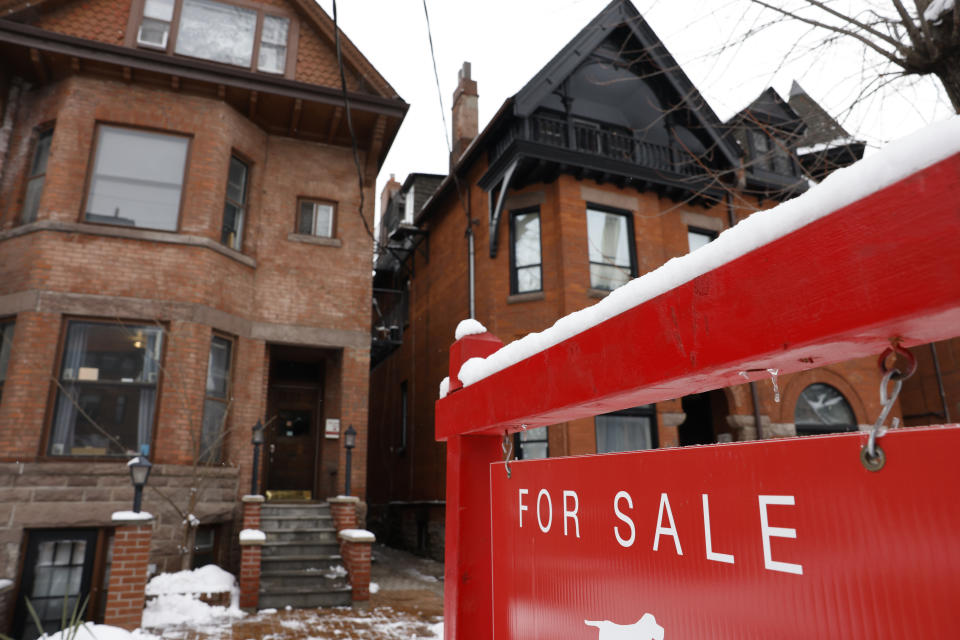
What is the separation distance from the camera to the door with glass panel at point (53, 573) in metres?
8.55

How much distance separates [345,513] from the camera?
405 inches

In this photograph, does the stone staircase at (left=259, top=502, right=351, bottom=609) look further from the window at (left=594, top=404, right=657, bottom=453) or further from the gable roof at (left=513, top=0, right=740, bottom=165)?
the gable roof at (left=513, top=0, right=740, bottom=165)

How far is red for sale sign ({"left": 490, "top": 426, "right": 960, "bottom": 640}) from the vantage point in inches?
31.9

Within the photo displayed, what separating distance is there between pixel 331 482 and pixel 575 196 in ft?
25.7

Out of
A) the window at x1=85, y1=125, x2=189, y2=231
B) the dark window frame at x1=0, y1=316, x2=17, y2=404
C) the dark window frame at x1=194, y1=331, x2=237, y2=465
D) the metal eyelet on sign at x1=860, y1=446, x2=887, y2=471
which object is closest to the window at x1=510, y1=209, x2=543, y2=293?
the dark window frame at x1=194, y1=331, x2=237, y2=465

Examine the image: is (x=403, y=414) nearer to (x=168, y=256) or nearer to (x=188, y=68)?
(x=168, y=256)

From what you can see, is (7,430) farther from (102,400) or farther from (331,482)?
(331,482)

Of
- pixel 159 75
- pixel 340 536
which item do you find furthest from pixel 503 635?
pixel 159 75

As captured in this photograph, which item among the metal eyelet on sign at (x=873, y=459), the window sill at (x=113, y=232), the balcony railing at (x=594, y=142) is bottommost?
the metal eyelet on sign at (x=873, y=459)

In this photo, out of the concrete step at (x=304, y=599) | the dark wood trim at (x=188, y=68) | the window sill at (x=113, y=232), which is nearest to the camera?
the concrete step at (x=304, y=599)

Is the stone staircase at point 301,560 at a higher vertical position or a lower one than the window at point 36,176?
lower

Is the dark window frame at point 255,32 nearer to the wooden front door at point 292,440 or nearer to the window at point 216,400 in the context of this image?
the window at point 216,400

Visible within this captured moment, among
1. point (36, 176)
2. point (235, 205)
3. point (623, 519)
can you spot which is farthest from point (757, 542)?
point (36, 176)

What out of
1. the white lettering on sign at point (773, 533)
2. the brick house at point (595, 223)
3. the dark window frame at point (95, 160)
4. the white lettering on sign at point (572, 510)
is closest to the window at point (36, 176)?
the dark window frame at point (95, 160)
